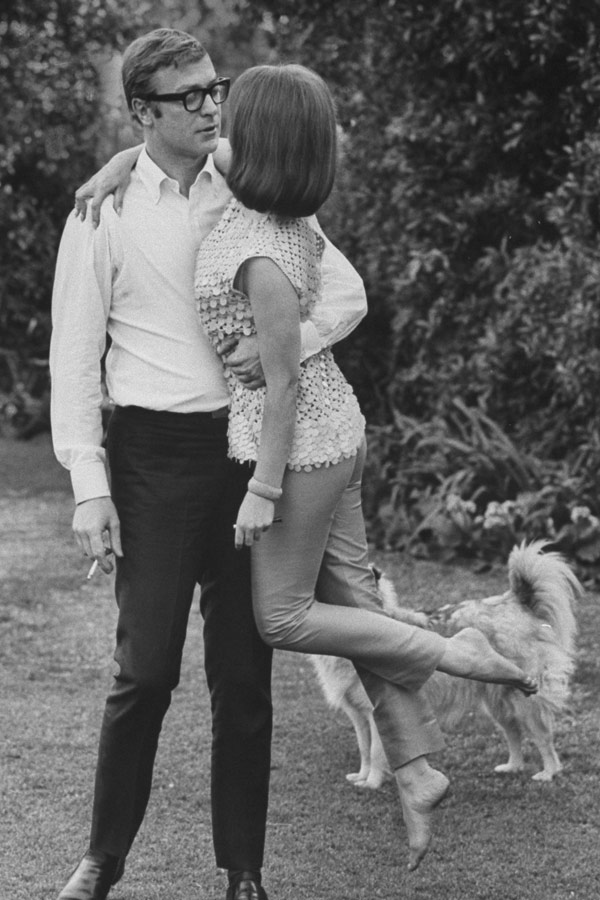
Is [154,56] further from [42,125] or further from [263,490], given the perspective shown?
[42,125]

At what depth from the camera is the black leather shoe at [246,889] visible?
3482mm

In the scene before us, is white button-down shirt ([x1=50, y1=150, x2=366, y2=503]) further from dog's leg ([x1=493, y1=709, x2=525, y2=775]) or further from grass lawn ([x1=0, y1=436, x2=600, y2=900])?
dog's leg ([x1=493, y1=709, x2=525, y2=775])

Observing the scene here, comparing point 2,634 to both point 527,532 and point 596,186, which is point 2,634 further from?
point 596,186

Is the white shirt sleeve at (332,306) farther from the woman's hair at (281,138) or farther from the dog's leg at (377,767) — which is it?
the dog's leg at (377,767)

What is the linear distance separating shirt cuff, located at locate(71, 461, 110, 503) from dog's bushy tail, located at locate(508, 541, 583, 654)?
2.00 meters

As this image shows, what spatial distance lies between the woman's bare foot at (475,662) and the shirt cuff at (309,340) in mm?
829

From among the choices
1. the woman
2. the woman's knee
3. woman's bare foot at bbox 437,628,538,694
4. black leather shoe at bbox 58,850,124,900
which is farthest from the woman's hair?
black leather shoe at bbox 58,850,124,900

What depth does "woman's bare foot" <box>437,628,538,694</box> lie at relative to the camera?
3.53 metres

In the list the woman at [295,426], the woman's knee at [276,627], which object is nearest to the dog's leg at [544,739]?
the woman at [295,426]

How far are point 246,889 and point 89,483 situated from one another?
1095mm

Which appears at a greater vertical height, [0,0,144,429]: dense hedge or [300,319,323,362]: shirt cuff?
[300,319,323,362]: shirt cuff

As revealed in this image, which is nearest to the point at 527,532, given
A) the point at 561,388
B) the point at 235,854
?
the point at 561,388

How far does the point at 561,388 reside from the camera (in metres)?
7.62

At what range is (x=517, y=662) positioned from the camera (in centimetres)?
482
